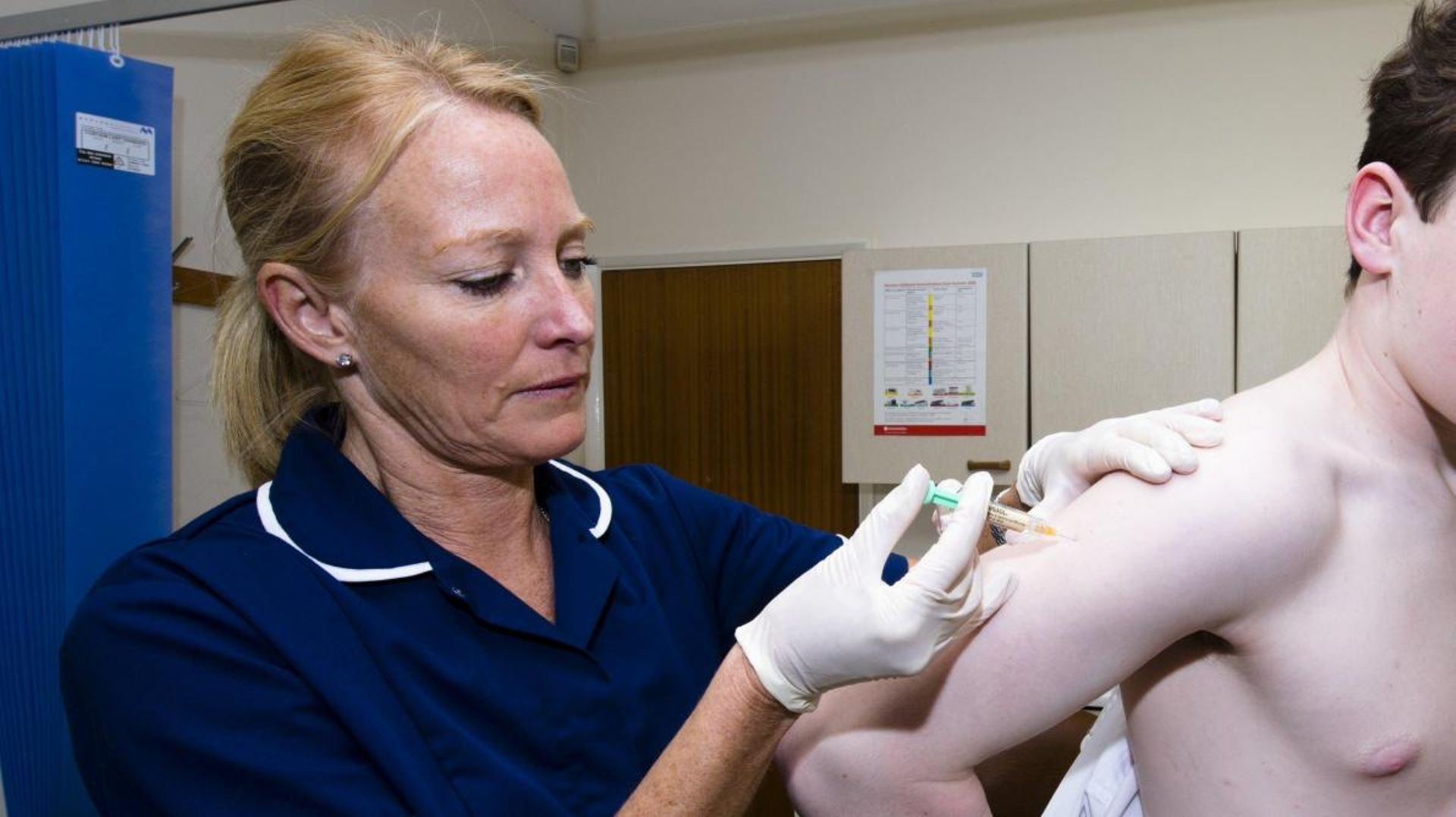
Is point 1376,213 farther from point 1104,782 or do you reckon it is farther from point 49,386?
point 49,386

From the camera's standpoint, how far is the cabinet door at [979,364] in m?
3.21

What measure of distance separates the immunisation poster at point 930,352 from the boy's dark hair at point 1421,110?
7.84 feet

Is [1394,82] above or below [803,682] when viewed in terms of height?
above

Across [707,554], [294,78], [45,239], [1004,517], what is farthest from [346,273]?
[45,239]

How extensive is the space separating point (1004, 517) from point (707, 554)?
0.47 m

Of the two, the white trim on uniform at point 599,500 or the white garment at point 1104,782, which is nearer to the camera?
the white garment at point 1104,782

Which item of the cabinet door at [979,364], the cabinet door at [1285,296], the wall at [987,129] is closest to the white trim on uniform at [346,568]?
the cabinet door at [979,364]

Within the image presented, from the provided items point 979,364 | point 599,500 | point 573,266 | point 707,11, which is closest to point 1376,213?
point 573,266

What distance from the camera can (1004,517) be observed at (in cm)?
90

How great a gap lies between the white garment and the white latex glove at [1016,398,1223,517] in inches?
8.5

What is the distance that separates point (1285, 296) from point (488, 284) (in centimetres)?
272

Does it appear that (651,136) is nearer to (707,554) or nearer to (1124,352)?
(1124,352)

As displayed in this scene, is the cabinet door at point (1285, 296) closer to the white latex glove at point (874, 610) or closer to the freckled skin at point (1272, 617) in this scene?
the freckled skin at point (1272, 617)

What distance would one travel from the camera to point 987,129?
370cm
